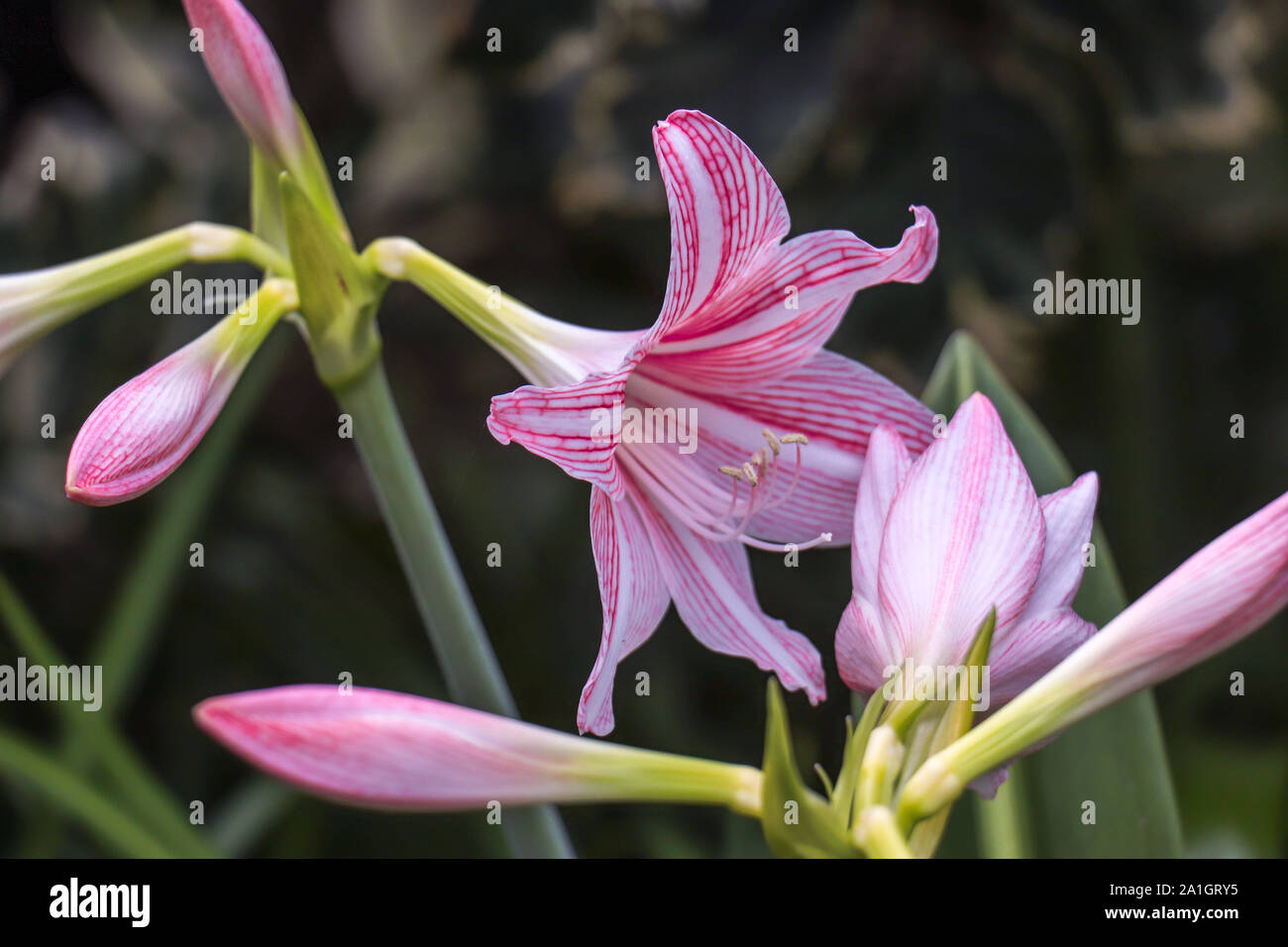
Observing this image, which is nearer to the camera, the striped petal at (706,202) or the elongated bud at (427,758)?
the elongated bud at (427,758)

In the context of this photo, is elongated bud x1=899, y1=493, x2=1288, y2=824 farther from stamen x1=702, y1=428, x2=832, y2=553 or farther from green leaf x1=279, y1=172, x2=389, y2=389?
green leaf x1=279, y1=172, x2=389, y2=389

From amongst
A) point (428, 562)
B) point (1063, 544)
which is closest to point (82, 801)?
point (428, 562)

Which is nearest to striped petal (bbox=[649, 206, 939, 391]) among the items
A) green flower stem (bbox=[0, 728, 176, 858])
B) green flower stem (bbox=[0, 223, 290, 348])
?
green flower stem (bbox=[0, 223, 290, 348])

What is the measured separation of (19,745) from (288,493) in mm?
486

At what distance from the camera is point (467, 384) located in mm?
1339

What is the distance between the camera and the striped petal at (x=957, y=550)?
0.47m

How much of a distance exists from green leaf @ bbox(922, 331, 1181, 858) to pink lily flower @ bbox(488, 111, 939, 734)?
173 millimetres

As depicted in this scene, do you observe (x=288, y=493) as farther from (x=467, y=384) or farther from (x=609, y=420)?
(x=609, y=420)

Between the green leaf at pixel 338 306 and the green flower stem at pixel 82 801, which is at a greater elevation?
the green leaf at pixel 338 306

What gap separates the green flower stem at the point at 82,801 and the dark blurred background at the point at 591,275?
0.64 ft

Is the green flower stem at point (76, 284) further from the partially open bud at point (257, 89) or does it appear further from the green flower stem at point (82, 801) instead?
the green flower stem at point (82, 801)

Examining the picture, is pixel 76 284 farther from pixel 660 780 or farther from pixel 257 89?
pixel 660 780

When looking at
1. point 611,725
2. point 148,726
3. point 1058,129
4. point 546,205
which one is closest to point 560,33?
point 546,205

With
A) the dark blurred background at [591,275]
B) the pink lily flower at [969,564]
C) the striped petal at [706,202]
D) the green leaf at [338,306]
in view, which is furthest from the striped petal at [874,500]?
the dark blurred background at [591,275]
